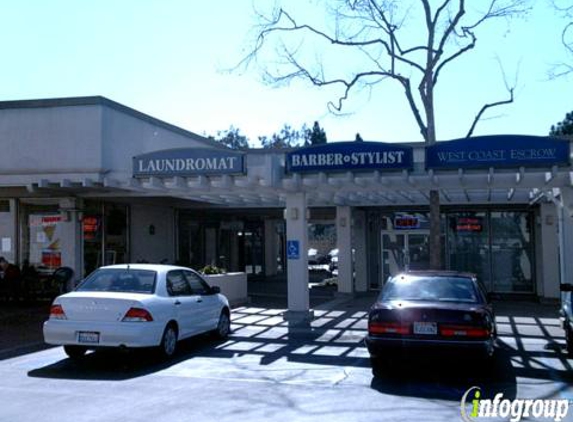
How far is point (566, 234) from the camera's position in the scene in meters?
13.5

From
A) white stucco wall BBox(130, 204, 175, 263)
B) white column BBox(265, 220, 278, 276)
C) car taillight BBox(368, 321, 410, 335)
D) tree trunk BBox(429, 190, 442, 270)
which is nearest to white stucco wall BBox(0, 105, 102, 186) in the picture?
white stucco wall BBox(130, 204, 175, 263)

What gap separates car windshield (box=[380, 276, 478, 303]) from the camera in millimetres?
8859

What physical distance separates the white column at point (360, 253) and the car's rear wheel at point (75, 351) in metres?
12.8

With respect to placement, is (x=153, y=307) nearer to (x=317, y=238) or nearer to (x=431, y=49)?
(x=431, y=49)

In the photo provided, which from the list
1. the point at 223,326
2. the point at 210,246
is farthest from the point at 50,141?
the point at 210,246

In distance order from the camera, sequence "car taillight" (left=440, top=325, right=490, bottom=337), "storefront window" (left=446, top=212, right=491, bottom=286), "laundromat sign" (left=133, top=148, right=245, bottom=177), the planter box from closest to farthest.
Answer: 1. "car taillight" (left=440, top=325, right=490, bottom=337)
2. "laundromat sign" (left=133, top=148, right=245, bottom=177)
3. the planter box
4. "storefront window" (left=446, top=212, right=491, bottom=286)

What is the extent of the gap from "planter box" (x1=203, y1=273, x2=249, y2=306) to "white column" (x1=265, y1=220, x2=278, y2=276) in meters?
10.4

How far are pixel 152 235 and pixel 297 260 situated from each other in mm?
7809

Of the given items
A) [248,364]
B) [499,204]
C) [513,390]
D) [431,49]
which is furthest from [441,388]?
[499,204]

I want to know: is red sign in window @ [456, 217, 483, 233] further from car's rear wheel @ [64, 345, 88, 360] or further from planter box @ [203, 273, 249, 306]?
car's rear wheel @ [64, 345, 88, 360]

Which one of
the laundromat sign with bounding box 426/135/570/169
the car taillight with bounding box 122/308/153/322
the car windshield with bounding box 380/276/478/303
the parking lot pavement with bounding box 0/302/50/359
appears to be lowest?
the parking lot pavement with bounding box 0/302/50/359

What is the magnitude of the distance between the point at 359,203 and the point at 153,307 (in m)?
11.5

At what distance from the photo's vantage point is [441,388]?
7.88 meters

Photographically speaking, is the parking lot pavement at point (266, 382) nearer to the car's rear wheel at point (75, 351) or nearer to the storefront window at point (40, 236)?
the car's rear wheel at point (75, 351)
